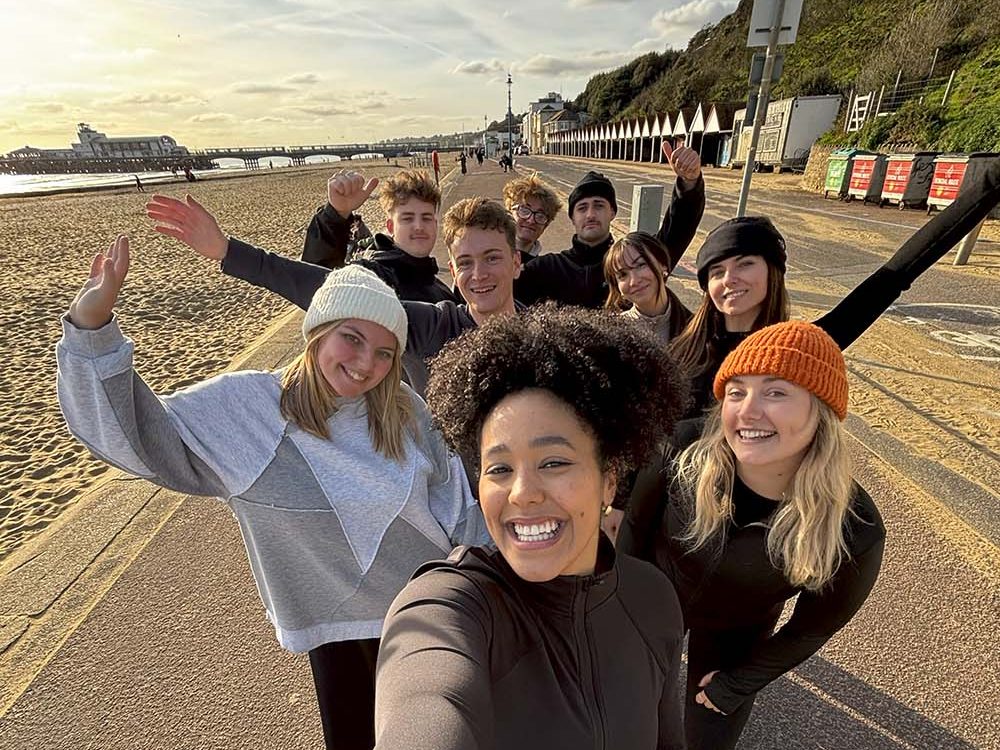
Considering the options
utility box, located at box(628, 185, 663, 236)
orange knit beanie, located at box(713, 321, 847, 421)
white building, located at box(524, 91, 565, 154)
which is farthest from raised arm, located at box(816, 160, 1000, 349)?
white building, located at box(524, 91, 565, 154)

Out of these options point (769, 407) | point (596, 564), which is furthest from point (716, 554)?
point (596, 564)

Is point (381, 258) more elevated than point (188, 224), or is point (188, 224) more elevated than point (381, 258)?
point (188, 224)

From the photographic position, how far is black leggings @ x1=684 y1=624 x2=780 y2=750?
6.52 ft

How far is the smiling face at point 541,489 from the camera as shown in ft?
3.76

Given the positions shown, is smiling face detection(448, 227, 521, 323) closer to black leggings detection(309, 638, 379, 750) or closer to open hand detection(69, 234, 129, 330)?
open hand detection(69, 234, 129, 330)

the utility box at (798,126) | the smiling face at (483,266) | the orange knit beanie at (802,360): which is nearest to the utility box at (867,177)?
the utility box at (798,126)

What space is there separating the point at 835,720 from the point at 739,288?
2095 millimetres

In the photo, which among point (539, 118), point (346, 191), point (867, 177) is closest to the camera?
point (346, 191)

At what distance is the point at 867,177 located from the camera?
1659 centimetres

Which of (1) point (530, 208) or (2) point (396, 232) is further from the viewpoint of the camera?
(1) point (530, 208)

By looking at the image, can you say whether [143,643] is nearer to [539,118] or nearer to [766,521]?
[766,521]

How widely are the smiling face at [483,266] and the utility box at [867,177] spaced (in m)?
19.3

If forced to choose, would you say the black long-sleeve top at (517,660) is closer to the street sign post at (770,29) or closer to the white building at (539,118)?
the street sign post at (770,29)

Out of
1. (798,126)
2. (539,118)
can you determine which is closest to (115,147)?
(539,118)
